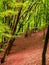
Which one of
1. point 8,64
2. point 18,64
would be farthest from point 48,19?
point 8,64

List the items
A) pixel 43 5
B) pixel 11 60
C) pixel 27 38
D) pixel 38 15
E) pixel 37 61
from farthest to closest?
pixel 27 38 → pixel 11 60 → pixel 37 61 → pixel 38 15 → pixel 43 5

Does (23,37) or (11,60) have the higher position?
(11,60)

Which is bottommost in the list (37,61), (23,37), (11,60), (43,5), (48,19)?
(23,37)

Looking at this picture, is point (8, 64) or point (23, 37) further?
point (23, 37)

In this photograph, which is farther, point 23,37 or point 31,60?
point 23,37

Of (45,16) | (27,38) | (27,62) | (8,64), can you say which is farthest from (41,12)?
(27,38)

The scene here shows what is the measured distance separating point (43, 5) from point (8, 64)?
9.69 metres

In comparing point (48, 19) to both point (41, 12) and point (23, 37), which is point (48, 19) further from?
point (23, 37)

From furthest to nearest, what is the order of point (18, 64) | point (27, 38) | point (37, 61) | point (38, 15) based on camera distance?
point (27, 38) < point (18, 64) < point (37, 61) < point (38, 15)

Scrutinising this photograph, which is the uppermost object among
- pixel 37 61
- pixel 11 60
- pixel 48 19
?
pixel 48 19

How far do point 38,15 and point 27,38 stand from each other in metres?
21.8

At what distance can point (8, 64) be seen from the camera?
19.9 meters

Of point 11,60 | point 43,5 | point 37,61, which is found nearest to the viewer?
point 43,5

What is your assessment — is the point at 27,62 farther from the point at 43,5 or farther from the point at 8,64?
the point at 43,5
